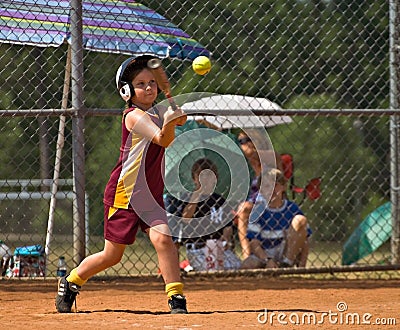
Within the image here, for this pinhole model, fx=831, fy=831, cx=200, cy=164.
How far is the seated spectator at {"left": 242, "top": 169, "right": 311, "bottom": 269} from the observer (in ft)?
24.5


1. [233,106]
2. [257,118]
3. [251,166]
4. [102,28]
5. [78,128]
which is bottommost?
[78,128]

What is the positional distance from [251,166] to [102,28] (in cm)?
213

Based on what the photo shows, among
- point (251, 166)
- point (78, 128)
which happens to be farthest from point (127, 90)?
point (251, 166)

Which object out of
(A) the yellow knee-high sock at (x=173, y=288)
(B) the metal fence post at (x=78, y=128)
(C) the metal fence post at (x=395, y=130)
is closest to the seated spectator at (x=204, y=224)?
(B) the metal fence post at (x=78, y=128)

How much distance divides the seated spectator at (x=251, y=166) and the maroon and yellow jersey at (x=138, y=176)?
263 cm

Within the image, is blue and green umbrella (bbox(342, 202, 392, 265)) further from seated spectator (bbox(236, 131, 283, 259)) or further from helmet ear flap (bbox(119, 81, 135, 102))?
helmet ear flap (bbox(119, 81, 135, 102))

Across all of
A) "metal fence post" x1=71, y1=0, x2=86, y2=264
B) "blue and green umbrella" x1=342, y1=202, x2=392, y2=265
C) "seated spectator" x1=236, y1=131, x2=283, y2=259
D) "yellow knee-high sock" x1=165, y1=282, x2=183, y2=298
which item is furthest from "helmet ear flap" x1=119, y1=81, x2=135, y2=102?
"blue and green umbrella" x1=342, y1=202, x2=392, y2=265

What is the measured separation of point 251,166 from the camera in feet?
27.0

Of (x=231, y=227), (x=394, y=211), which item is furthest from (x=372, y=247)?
(x=231, y=227)

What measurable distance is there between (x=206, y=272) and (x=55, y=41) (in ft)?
7.60

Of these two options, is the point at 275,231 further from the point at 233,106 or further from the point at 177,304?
the point at 177,304

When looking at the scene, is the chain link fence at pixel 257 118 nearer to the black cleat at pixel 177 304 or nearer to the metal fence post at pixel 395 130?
the metal fence post at pixel 395 130

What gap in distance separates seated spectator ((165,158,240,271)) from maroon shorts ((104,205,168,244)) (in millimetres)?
2493

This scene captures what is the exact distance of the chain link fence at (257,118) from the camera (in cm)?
834
